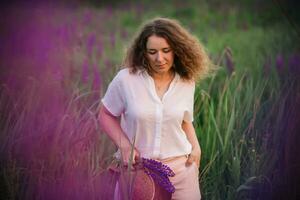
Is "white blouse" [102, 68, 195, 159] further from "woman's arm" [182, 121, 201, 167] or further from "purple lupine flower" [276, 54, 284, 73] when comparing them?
"purple lupine flower" [276, 54, 284, 73]

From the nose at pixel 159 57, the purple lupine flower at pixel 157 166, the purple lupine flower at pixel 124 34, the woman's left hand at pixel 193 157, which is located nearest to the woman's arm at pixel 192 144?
the woman's left hand at pixel 193 157

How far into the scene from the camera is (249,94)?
2.71m

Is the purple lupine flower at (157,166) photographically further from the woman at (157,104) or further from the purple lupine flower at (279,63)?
the purple lupine flower at (279,63)

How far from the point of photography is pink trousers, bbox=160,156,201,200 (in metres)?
1.83

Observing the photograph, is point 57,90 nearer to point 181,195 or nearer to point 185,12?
point 181,195

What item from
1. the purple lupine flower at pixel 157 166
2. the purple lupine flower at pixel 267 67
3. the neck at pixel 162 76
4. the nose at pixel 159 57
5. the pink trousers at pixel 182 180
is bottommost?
the pink trousers at pixel 182 180

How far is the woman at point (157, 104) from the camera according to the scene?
1813 mm

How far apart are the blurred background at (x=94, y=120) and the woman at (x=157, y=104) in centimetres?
12

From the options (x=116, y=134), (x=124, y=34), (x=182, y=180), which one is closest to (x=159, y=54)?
(x=116, y=134)

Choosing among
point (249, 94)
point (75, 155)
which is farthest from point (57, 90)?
point (249, 94)

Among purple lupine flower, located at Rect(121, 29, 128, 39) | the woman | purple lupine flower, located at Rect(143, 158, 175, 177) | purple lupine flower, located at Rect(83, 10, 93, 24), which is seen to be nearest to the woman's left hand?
the woman

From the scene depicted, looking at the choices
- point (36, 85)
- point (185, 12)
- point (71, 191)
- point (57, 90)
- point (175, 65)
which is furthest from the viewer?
point (185, 12)

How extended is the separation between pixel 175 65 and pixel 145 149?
0.93 feet

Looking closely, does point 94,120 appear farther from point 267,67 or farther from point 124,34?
point 124,34
